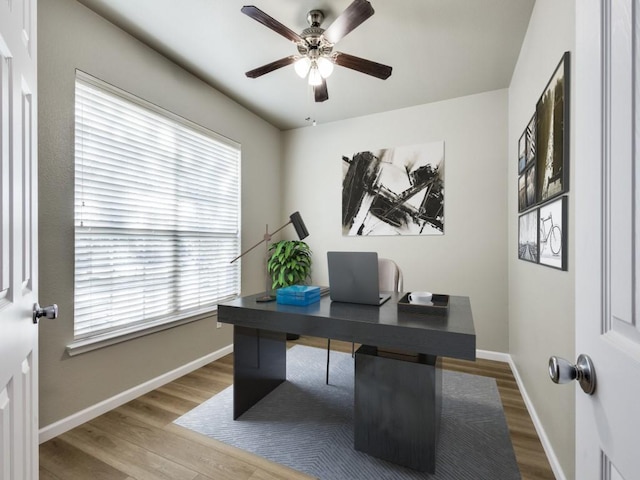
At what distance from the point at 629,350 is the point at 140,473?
2.08 meters

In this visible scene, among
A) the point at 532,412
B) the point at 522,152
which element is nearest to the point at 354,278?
the point at 532,412

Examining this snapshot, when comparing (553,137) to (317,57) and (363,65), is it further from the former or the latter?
(317,57)

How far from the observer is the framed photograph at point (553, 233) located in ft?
4.82

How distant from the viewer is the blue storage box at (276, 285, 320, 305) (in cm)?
187

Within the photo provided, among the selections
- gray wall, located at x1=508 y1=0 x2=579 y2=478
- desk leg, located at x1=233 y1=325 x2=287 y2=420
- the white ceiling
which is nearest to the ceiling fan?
the white ceiling

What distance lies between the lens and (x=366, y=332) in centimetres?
150

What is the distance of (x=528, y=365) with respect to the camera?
2.19m

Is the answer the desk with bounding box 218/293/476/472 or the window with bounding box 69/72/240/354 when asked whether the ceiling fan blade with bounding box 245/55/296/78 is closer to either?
the window with bounding box 69/72/240/354

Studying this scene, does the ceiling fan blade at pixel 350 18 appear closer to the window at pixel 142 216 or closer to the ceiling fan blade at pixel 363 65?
the ceiling fan blade at pixel 363 65

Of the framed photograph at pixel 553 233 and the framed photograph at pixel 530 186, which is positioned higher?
the framed photograph at pixel 530 186

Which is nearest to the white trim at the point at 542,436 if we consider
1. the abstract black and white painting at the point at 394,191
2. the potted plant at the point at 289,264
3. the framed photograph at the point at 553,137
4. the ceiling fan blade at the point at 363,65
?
the framed photograph at the point at 553,137

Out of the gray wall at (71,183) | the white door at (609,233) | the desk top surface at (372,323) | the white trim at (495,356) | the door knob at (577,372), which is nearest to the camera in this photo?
the white door at (609,233)

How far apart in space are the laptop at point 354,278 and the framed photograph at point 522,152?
155cm

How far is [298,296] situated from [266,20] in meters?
1.65
